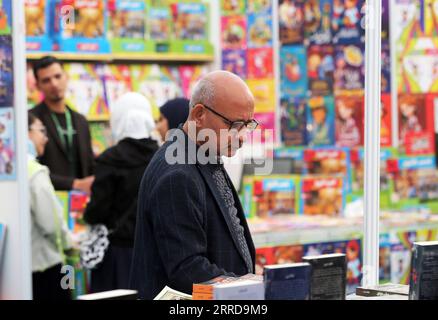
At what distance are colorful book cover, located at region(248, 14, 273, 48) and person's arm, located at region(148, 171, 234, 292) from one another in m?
4.69

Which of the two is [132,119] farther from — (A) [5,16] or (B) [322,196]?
(B) [322,196]

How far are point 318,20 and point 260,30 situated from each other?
0.51 m

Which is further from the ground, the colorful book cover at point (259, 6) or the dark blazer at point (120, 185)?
the colorful book cover at point (259, 6)

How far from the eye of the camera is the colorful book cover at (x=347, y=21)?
6949 mm

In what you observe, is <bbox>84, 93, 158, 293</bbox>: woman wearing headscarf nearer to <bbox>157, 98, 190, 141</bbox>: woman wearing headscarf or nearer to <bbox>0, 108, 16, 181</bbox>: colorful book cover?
<bbox>157, 98, 190, 141</bbox>: woman wearing headscarf

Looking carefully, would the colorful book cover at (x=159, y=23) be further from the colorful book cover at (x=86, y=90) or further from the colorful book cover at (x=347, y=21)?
the colorful book cover at (x=347, y=21)

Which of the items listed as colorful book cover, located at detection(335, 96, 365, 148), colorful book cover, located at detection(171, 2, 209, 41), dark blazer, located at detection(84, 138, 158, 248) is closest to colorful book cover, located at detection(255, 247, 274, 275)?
dark blazer, located at detection(84, 138, 158, 248)

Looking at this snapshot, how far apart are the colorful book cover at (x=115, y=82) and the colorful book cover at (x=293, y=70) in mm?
1268

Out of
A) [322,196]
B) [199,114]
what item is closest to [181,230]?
[199,114]

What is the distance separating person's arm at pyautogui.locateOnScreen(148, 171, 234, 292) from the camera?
2.60 m

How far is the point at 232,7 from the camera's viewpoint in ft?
24.4

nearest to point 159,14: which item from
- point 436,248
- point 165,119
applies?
point 165,119

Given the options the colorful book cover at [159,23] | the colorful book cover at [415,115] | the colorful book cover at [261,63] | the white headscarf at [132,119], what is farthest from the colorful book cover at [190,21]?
the white headscarf at [132,119]

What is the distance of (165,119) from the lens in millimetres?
4875
